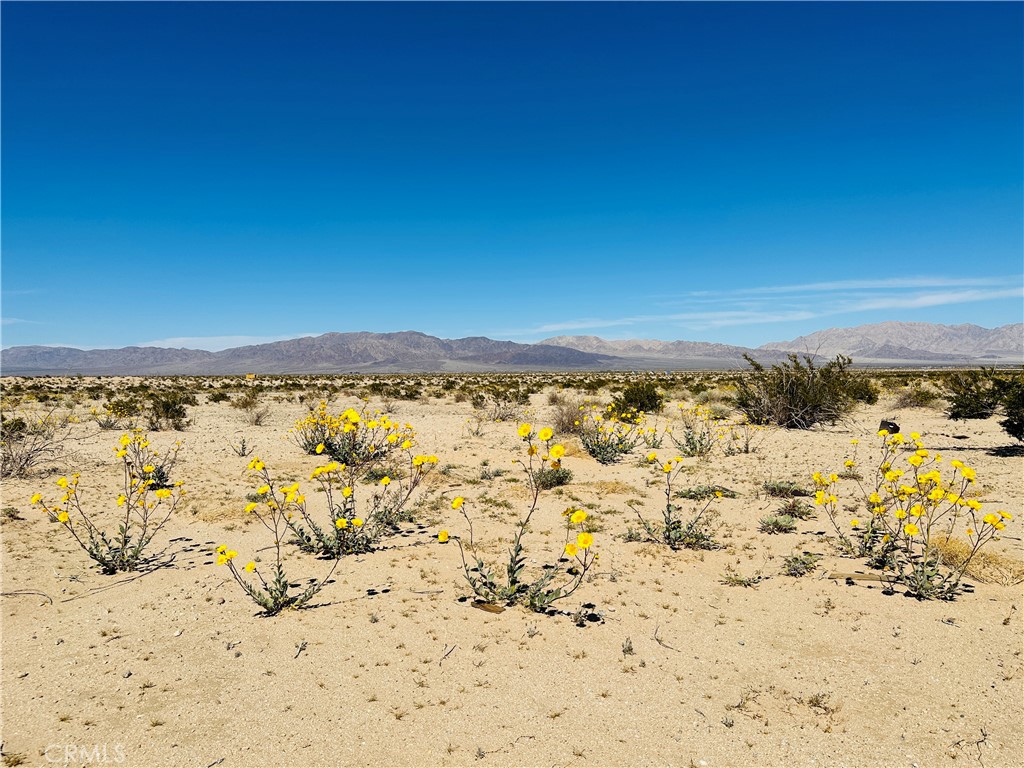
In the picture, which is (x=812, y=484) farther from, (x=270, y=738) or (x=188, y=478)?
(x=188, y=478)

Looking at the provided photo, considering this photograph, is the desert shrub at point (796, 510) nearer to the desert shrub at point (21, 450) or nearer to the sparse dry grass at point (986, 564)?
the sparse dry grass at point (986, 564)

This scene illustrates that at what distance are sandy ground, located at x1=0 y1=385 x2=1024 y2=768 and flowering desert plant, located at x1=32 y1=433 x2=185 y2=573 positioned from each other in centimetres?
21

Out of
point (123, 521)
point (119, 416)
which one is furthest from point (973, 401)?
point (119, 416)

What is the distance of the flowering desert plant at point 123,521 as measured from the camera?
5.46 meters

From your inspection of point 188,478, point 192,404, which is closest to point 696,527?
point 188,478

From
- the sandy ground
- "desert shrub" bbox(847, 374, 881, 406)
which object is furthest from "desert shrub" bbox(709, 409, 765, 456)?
"desert shrub" bbox(847, 374, 881, 406)

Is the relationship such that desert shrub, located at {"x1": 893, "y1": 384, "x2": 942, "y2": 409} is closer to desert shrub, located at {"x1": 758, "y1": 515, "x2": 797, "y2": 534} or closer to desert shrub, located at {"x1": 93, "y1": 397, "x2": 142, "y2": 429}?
desert shrub, located at {"x1": 758, "y1": 515, "x2": 797, "y2": 534}

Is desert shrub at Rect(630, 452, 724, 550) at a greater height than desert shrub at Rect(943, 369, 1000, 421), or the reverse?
desert shrub at Rect(943, 369, 1000, 421)

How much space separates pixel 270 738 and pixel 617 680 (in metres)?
2.36

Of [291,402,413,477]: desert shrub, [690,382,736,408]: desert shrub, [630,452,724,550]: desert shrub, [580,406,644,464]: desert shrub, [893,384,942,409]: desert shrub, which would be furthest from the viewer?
[690,382,736,408]: desert shrub

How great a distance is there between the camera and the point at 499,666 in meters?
3.85

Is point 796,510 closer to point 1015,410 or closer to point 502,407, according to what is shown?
point 1015,410

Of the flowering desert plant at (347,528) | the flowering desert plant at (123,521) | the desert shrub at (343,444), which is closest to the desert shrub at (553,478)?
the desert shrub at (343,444)

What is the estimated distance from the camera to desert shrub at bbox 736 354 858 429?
49.3 ft
